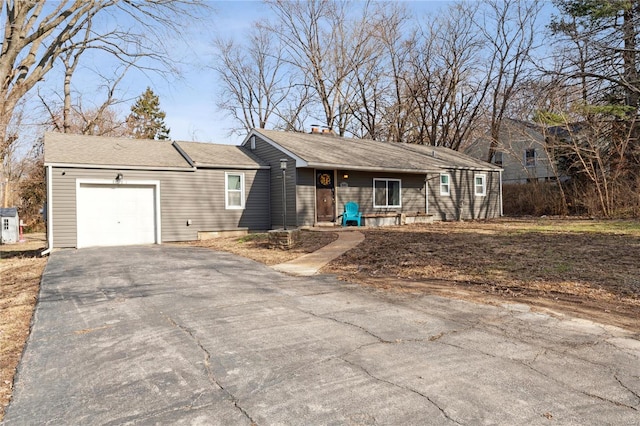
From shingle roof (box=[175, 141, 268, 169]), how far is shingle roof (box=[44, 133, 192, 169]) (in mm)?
467

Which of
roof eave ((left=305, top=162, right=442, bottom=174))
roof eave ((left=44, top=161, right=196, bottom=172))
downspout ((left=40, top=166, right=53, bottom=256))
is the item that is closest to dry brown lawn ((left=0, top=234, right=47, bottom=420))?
downspout ((left=40, top=166, right=53, bottom=256))

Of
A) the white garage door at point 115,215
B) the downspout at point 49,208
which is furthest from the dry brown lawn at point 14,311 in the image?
the white garage door at point 115,215

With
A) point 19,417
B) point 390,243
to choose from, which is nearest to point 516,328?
point 19,417

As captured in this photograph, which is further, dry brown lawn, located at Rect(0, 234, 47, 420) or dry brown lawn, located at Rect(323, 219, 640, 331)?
dry brown lawn, located at Rect(323, 219, 640, 331)

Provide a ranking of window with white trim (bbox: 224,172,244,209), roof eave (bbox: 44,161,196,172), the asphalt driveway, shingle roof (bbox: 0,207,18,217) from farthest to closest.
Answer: shingle roof (bbox: 0,207,18,217)
window with white trim (bbox: 224,172,244,209)
roof eave (bbox: 44,161,196,172)
the asphalt driveway

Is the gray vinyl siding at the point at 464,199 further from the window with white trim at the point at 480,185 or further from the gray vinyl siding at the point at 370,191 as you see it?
the gray vinyl siding at the point at 370,191

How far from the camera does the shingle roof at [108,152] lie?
14012 millimetres

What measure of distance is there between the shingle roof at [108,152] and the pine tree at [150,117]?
2403 cm

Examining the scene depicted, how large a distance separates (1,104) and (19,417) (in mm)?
13002

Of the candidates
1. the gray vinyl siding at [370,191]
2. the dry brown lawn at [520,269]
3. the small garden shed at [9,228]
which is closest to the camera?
the dry brown lawn at [520,269]

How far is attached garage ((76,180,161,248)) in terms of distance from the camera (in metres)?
14.0

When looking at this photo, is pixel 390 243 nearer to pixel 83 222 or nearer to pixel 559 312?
pixel 559 312

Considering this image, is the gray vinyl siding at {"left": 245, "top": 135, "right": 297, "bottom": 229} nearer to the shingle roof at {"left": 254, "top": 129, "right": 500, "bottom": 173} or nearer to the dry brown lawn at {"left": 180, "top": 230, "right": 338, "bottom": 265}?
the shingle roof at {"left": 254, "top": 129, "right": 500, "bottom": 173}

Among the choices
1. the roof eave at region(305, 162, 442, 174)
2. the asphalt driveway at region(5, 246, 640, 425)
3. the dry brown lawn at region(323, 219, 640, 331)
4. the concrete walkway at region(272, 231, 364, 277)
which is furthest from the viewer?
the roof eave at region(305, 162, 442, 174)
